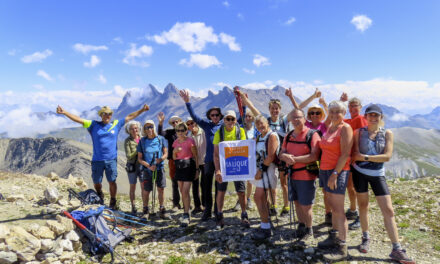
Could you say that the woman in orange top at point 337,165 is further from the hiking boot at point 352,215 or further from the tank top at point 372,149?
the hiking boot at point 352,215

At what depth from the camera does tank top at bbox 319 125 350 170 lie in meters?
6.21

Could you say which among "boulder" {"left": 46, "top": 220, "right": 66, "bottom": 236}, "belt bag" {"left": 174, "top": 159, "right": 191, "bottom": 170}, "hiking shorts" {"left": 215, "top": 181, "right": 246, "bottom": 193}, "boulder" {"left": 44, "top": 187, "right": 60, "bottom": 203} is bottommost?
"boulder" {"left": 46, "top": 220, "right": 66, "bottom": 236}

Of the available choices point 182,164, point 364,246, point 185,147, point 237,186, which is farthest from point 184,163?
point 364,246

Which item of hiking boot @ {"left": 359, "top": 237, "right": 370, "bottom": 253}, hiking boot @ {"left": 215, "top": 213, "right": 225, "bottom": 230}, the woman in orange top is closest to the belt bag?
hiking boot @ {"left": 215, "top": 213, "right": 225, "bottom": 230}

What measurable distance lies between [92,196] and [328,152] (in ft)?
28.5

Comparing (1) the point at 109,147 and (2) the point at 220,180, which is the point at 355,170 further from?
(1) the point at 109,147

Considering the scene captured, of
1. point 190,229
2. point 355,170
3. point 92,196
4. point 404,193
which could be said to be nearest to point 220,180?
point 190,229

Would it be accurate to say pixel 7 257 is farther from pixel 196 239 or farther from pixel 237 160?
pixel 237 160

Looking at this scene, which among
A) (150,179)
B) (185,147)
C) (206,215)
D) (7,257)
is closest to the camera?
(7,257)

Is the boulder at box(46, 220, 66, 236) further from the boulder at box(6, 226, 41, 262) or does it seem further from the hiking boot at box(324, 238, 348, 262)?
the hiking boot at box(324, 238, 348, 262)

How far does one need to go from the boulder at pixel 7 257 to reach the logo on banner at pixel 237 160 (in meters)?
5.76

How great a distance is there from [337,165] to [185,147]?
5170 mm

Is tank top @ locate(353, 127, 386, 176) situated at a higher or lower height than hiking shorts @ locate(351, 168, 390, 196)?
higher

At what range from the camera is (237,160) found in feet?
25.3
